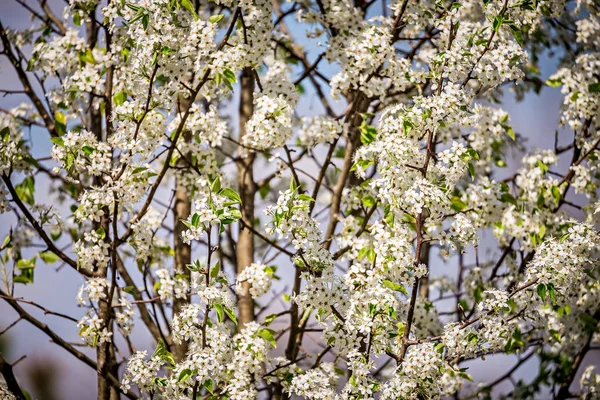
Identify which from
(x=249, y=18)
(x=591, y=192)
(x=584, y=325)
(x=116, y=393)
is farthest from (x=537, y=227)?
(x=116, y=393)

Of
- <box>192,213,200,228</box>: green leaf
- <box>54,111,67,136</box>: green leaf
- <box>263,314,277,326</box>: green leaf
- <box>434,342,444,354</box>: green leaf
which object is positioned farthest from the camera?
<box>54,111,67,136</box>: green leaf

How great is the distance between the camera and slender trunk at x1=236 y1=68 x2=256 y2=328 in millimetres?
3982

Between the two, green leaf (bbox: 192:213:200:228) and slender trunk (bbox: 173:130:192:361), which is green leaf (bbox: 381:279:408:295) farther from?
slender trunk (bbox: 173:130:192:361)

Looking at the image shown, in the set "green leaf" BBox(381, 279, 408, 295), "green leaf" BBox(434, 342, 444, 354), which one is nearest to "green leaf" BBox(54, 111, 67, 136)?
"green leaf" BBox(381, 279, 408, 295)

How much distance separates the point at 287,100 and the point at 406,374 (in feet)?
4.57

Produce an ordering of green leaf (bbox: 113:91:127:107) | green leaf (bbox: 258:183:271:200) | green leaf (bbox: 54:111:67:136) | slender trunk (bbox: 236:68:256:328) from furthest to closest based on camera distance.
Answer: green leaf (bbox: 258:183:271:200), slender trunk (bbox: 236:68:256:328), green leaf (bbox: 54:111:67:136), green leaf (bbox: 113:91:127:107)

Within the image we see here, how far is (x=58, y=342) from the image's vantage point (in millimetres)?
3309

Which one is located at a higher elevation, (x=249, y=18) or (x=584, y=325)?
(x=249, y=18)

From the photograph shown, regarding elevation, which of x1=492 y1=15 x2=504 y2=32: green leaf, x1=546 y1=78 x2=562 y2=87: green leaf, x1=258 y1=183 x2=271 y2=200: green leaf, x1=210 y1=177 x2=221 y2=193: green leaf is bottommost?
x1=210 y1=177 x2=221 y2=193: green leaf

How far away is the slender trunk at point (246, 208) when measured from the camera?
3982 millimetres

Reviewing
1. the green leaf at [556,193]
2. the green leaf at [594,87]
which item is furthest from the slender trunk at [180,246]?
the green leaf at [594,87]

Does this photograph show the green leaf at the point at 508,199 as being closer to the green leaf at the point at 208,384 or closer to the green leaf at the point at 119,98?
the green leaf at the point at 208,384

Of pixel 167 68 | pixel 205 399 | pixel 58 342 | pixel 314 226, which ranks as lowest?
pixel 205 399

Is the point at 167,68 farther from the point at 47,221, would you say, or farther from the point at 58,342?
the point at 58,342
